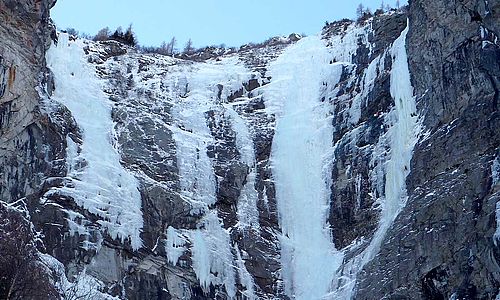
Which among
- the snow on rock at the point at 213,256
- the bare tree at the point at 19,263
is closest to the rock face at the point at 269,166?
the snow on rock at the point at 213,256

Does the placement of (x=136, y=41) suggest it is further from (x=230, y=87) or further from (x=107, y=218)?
(x=107, y=218)

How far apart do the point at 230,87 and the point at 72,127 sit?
27.6 ft

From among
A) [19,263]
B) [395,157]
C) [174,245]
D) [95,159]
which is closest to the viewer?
[19,263]

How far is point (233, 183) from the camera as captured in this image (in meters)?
34.6

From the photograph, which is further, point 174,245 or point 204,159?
point 204,159

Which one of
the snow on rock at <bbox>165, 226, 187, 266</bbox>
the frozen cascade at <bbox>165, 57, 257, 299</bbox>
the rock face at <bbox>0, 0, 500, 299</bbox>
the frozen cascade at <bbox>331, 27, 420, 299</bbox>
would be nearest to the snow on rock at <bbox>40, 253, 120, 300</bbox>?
the rock face at <bbox>0, 0, 500, 299</bbox>

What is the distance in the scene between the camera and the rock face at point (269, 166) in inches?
1107

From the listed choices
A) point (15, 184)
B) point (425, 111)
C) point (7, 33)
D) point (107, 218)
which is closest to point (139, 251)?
point (107, 218)

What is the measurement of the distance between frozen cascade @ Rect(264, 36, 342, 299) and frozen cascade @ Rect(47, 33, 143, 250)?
5.82 meters

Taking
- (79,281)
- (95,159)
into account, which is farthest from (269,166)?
(79,281)

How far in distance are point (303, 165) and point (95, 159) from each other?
27.1 ft

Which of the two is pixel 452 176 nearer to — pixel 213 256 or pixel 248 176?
pixel 213 256

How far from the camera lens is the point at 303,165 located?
116 feet

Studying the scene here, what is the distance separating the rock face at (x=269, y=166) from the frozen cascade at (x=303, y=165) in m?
0.07
